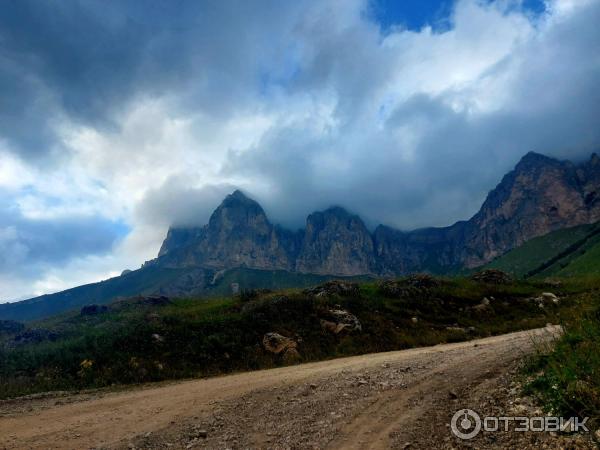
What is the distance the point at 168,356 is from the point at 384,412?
16.0 m

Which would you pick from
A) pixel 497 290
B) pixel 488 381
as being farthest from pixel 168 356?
pixel 497 290

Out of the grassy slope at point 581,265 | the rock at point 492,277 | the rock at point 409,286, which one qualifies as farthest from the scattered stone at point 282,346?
the grassy slope at point 581,265

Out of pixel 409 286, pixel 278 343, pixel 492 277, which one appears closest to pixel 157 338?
pixel 278 343

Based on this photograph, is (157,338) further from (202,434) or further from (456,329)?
(456,329)

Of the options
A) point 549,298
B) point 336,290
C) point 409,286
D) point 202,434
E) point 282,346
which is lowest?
point 549,298

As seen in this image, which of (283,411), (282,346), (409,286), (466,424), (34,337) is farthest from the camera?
(409,286)

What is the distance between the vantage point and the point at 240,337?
25.2 meters

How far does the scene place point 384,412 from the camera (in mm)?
9883

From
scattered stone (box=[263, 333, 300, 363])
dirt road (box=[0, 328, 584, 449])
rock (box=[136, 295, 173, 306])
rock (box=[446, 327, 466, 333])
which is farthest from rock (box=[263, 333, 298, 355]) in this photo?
rock (box=[136, 295, 173, 306])

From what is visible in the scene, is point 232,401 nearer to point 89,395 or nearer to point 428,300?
point 89,395

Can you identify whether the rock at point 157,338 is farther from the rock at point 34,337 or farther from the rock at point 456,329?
the rock at point 456,329

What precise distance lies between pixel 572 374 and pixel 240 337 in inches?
793

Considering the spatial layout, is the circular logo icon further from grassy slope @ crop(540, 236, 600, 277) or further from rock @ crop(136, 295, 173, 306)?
grassy slope @ crop(540, 236, 600, 277)

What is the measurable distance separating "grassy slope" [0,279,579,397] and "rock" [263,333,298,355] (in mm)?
512
